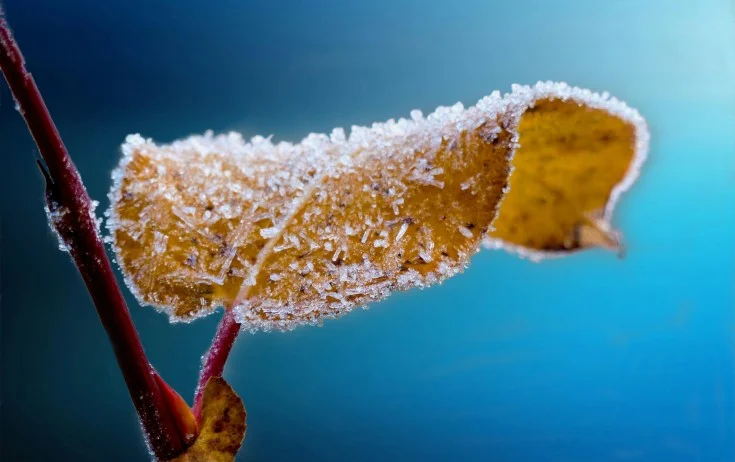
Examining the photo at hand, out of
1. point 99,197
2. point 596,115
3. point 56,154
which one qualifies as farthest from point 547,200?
point 99,197

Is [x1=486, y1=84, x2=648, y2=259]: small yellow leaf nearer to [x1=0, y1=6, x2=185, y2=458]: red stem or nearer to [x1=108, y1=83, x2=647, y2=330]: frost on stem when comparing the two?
[x1=108, y1=83, x2=647, y2=330]: frost on stem

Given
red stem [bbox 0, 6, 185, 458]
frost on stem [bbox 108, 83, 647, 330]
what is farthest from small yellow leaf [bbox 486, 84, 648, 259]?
red stem [bbox 0, 6, 185, 458]

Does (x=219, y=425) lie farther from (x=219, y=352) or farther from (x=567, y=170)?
(x=567, y=170)

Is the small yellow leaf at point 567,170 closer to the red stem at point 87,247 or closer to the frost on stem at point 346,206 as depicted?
the frost on stem at point 346,206

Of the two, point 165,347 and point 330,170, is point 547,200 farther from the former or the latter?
point 165,347

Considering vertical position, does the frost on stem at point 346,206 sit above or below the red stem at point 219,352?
above

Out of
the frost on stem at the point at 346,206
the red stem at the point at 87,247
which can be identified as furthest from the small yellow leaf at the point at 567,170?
the red stem at the point at 87,247

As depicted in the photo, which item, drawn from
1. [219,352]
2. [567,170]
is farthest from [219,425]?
[567,170]
